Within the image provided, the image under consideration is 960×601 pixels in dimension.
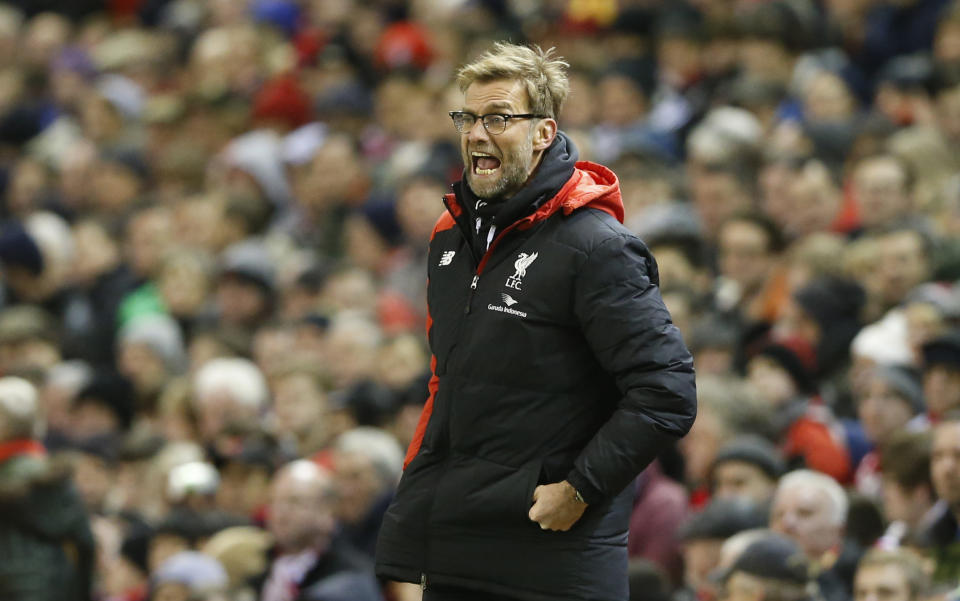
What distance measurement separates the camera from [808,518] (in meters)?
6.96

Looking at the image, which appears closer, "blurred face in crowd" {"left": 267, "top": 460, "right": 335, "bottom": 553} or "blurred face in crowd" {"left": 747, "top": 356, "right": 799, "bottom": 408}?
"blurred face in crowd" {"left": 267, "top": 460, "right": 335, "bottom": 553}

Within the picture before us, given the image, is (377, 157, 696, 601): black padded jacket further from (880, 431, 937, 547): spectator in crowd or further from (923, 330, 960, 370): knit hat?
(923, 330, 960, 370): knit hat

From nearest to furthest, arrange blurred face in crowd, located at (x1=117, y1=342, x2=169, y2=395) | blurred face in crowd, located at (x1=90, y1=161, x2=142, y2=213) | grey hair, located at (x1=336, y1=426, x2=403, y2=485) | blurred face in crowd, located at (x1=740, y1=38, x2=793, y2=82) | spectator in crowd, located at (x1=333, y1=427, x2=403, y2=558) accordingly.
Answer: spectator in crowd, located at (x1=333, y1=427, x2=403, y2=558), grey hair, located at (x1=336, y1=426, x2=403, y2=485), blurred face in crowd, located at (x1=117, y1=342, x2=169, y2=395), blurred face in crowd, located at (x1=740, y1=38, x2=793, y2=82), blurred face in crowd, located at (x1=90, y1=161, x2=142, y2=213)

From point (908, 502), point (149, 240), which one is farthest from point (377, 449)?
point (149, 240)

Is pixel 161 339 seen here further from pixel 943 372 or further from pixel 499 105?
pixel 499 105

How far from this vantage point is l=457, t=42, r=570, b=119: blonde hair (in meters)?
4.40

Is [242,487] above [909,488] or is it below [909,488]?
above

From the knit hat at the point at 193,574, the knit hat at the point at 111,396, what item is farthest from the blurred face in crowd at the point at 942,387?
the knit hat at the point at 111,396

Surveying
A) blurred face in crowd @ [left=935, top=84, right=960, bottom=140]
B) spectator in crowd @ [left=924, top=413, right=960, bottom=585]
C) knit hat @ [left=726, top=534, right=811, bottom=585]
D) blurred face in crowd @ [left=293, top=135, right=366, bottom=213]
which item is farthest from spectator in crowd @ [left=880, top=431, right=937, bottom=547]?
blurred face in crowd @ [left=293, top=135, right=366, bottom=213]

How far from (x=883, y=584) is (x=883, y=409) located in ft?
5.47

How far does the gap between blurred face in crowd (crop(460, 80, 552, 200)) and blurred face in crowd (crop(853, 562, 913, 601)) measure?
2652mm

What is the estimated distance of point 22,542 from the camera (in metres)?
7.18

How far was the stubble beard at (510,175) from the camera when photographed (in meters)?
4.41

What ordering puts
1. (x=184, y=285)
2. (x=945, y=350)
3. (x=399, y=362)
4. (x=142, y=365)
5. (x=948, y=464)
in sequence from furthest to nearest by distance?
(x=184, y=285), (x=142, y=365), (x=399, y=362), (x=945, y=350), (x=948, y=464)
